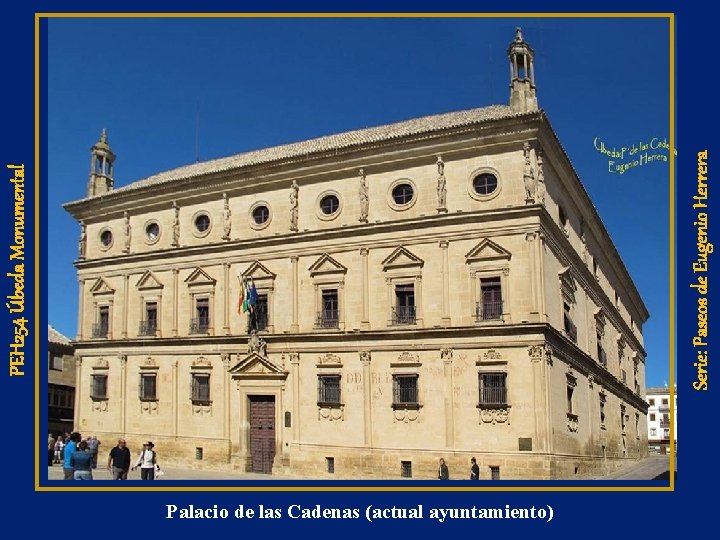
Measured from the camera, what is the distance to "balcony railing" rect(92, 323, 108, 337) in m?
38.4

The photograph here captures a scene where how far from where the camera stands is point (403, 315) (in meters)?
30.4

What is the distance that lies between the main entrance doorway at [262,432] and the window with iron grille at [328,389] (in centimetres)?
240

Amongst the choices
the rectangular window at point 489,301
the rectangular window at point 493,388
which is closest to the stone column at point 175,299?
the rectangular window at point 489,301

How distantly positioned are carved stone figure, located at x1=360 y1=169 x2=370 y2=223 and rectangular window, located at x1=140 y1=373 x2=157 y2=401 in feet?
42.6

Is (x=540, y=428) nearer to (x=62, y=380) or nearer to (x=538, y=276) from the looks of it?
(x=538, y=276)

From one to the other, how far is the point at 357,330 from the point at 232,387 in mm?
6693

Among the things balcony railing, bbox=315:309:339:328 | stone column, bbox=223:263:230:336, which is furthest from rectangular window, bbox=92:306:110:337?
balcony railing, bbox=315:309:339:328

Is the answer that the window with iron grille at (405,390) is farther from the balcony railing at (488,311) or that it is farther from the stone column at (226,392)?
the stone column at (226,392)

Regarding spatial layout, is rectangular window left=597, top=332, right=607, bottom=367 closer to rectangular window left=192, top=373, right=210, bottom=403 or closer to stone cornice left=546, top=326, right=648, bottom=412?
stone cornice left=546, top=326, right=648, bottom=412

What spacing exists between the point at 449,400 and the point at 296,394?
6.81m

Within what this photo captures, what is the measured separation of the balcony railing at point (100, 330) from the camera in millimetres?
38438

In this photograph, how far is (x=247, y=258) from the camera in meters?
34.2
